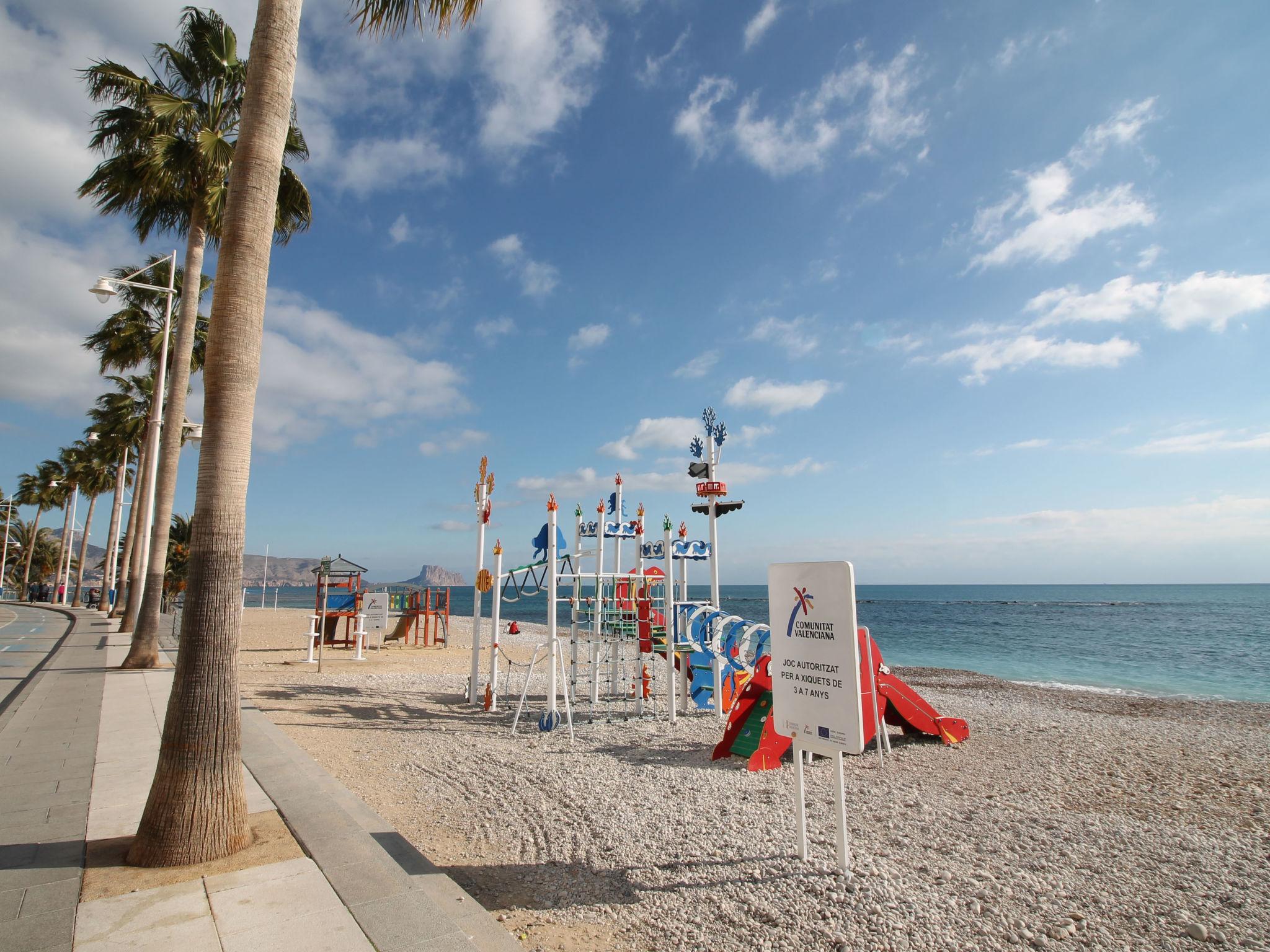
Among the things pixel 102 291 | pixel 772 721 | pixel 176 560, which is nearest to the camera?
pixel 772 721

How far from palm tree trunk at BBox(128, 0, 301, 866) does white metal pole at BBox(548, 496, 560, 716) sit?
4.79m

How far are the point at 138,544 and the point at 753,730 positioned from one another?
2218cm

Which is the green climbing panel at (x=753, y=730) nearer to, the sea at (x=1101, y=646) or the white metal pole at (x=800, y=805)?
the white metal pole at (x=800, y=805)

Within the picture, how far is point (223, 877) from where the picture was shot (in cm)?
382

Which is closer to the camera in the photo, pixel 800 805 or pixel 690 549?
pixel 800 805

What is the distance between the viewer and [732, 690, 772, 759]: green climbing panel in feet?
24.3

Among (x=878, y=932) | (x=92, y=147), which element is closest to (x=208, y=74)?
(x=92, y=147)

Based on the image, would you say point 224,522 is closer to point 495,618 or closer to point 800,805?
point 800,805

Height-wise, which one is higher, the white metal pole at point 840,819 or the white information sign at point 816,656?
the white information sign at point 816,656

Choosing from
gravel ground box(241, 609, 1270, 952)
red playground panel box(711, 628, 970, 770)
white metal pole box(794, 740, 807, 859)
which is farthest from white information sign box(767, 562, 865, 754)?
red playground panel box(711, 628, 970, 770)

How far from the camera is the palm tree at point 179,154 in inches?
490

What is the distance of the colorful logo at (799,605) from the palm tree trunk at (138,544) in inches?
774

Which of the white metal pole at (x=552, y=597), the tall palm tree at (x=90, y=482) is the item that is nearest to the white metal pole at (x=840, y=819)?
the white metal pole at (x=552, y=597)

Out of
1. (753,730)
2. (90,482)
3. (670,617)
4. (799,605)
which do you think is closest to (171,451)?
(670,617)
